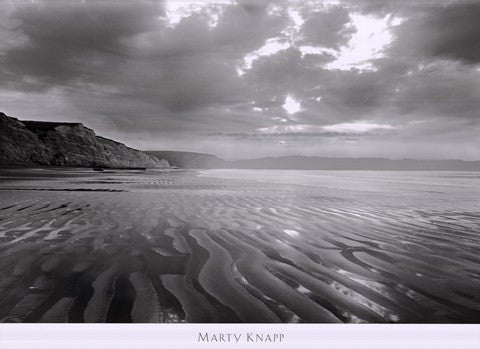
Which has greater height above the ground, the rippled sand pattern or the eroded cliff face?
the eroded cliff face

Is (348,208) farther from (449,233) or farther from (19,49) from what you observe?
(19,49)
